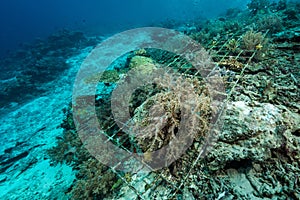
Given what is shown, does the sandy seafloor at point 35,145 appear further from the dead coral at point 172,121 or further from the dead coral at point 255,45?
the dead coral at point 255,45

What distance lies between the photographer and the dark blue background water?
40.7 m

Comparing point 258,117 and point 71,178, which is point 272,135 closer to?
point 258,117

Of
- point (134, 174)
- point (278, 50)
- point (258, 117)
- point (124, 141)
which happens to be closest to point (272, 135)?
point (258, 117)

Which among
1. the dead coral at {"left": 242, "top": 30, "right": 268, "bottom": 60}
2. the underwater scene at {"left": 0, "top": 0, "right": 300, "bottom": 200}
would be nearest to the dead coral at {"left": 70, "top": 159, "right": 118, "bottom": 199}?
the underwater scene at {"left": 0, "top": 0, "right": 300, "bottom": 200}

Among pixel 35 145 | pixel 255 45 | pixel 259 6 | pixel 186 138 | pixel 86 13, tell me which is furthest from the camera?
pixel 86 13

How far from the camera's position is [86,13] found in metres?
69.3

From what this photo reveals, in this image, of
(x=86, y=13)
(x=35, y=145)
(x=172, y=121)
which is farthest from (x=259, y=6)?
(x=86, y=13)

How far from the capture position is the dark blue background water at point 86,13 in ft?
134

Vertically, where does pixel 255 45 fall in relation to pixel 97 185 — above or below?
above

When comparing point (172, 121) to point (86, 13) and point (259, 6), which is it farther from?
point (86, 13)

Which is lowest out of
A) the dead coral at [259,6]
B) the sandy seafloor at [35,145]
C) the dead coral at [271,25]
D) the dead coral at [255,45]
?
the sandy seafloor at [35,145]

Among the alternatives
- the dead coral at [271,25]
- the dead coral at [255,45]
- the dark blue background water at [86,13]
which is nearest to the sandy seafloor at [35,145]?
the dead coral at [255,45]

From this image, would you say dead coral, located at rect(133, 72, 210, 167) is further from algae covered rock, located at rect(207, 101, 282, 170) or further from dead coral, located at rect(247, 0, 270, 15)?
dead coral, located at rect(247, 0, 270, 15)

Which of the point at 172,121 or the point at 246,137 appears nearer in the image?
the point at 246,137
